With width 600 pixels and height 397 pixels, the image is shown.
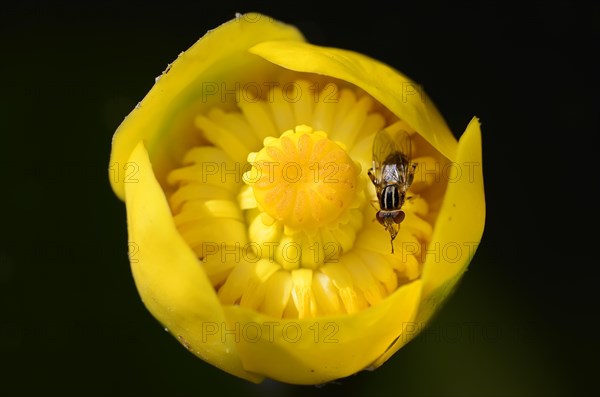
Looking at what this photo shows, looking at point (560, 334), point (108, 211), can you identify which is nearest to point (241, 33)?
point (108, 211)

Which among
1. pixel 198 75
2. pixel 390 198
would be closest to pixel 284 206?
pixel 390 198

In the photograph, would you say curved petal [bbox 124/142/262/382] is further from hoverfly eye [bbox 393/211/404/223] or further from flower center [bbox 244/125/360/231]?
hoverfly eye [bbox 393/211/404/223]

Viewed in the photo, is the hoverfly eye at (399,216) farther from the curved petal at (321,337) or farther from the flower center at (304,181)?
the curved petal at (321,337)

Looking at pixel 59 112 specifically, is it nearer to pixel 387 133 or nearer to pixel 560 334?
pixel 387 133

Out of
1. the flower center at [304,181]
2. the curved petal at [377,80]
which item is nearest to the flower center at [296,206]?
the flower center at [304,181]

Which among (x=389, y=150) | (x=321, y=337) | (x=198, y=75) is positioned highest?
(x=198, y=75)

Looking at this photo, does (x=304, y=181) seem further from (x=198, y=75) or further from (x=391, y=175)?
(x=198, y=75)
